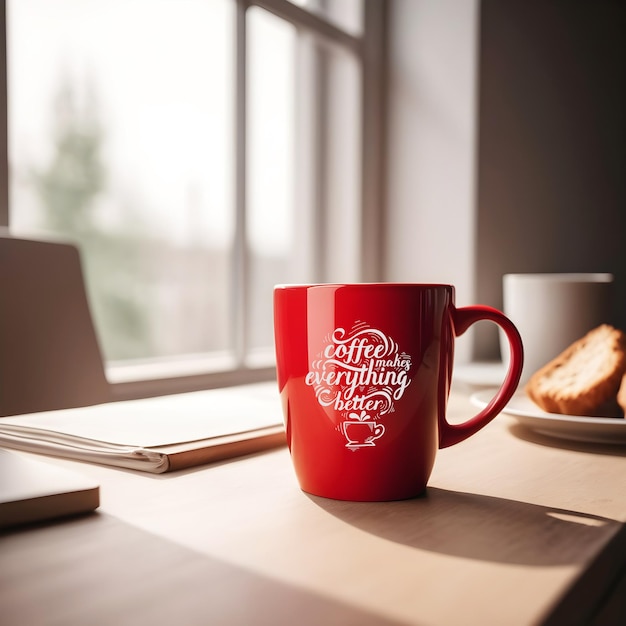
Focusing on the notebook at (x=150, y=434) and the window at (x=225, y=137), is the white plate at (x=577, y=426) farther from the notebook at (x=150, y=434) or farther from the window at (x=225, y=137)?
the window at (x=225, y=137)

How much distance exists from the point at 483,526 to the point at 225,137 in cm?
138

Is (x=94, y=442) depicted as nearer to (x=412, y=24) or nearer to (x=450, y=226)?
(x=450, y=226)

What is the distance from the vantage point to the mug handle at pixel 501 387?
0.44 m

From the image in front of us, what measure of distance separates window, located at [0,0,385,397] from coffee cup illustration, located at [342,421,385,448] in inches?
38.4

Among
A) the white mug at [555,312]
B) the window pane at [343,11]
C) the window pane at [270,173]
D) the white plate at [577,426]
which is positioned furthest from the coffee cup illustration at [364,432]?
the window pane at [343,11]

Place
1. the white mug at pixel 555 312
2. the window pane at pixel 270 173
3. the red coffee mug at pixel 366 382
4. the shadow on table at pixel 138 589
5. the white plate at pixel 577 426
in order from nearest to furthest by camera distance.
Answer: the shadow on table at pixel 138 589
the red coffee mug at pixel 366 382
the white plate at pixel 577 426
the white mug at pixel 555 312
the window pane at pixel 270 173

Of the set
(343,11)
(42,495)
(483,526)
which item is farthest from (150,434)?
(343,11)

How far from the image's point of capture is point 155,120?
1646 mm

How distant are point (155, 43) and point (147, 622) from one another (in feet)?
5.20

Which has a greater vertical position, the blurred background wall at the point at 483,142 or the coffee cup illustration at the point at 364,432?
the blurred background wall at the point at 483,142

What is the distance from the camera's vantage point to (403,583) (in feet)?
0.95

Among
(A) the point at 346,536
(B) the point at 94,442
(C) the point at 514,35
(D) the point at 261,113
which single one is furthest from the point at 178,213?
(A) the point at 346,536

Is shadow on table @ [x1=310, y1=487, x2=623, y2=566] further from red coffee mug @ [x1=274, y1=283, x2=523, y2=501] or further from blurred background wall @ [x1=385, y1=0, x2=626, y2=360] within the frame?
blurred background wall @ [x1=385, y1=0, x2=626, y2=360]

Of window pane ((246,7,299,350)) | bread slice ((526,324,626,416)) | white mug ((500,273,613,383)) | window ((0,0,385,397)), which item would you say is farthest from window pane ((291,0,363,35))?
bread slice ((526,324,626,416))
